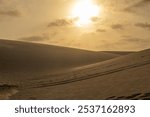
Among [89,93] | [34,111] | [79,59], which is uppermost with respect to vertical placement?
[79,59]

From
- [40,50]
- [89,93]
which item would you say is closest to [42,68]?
[40,50]

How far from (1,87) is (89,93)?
5.41 m

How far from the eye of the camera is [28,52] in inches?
1724

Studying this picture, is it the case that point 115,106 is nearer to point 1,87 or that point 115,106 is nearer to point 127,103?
point 127,103

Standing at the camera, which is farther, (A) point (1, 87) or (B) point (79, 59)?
(B) point (79, 59)

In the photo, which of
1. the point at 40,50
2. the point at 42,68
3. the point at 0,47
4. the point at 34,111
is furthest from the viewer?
the point at 40,50

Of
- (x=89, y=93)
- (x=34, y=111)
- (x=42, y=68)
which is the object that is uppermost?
(x=42, y=68)

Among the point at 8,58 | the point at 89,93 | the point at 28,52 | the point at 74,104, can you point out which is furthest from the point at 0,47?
the point at 74,104

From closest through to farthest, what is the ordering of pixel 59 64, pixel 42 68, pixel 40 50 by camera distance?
pixel 42 68 < pixel 59 64 < pixel 40 50

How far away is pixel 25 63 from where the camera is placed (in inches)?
1378

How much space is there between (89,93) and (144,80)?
1745 millimetres

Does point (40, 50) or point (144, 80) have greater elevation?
point (40, 50)

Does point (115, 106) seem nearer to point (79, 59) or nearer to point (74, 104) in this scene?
point (74, 104)

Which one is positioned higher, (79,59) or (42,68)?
(79,59)
